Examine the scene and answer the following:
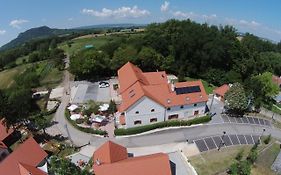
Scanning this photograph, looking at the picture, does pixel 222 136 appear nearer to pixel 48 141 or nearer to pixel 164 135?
pixel 164 135

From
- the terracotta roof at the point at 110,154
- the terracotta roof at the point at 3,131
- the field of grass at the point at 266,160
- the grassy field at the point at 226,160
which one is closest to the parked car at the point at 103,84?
the terracotta roof at the point at 3,131

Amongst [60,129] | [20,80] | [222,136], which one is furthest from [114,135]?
[20,80]

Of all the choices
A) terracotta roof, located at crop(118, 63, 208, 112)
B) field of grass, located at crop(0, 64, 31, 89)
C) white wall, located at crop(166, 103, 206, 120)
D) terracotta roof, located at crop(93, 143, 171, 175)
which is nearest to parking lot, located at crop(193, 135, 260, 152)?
white wall, located at crop(166, 103, 206, 120)

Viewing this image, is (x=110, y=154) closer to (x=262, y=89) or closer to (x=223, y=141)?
(x=223, y=141)

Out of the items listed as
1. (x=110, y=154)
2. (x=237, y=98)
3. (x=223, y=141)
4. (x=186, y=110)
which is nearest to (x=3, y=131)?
(x=110, y=154)

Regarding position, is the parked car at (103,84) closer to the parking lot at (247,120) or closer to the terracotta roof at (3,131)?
the terracotta roof at (3,131)
